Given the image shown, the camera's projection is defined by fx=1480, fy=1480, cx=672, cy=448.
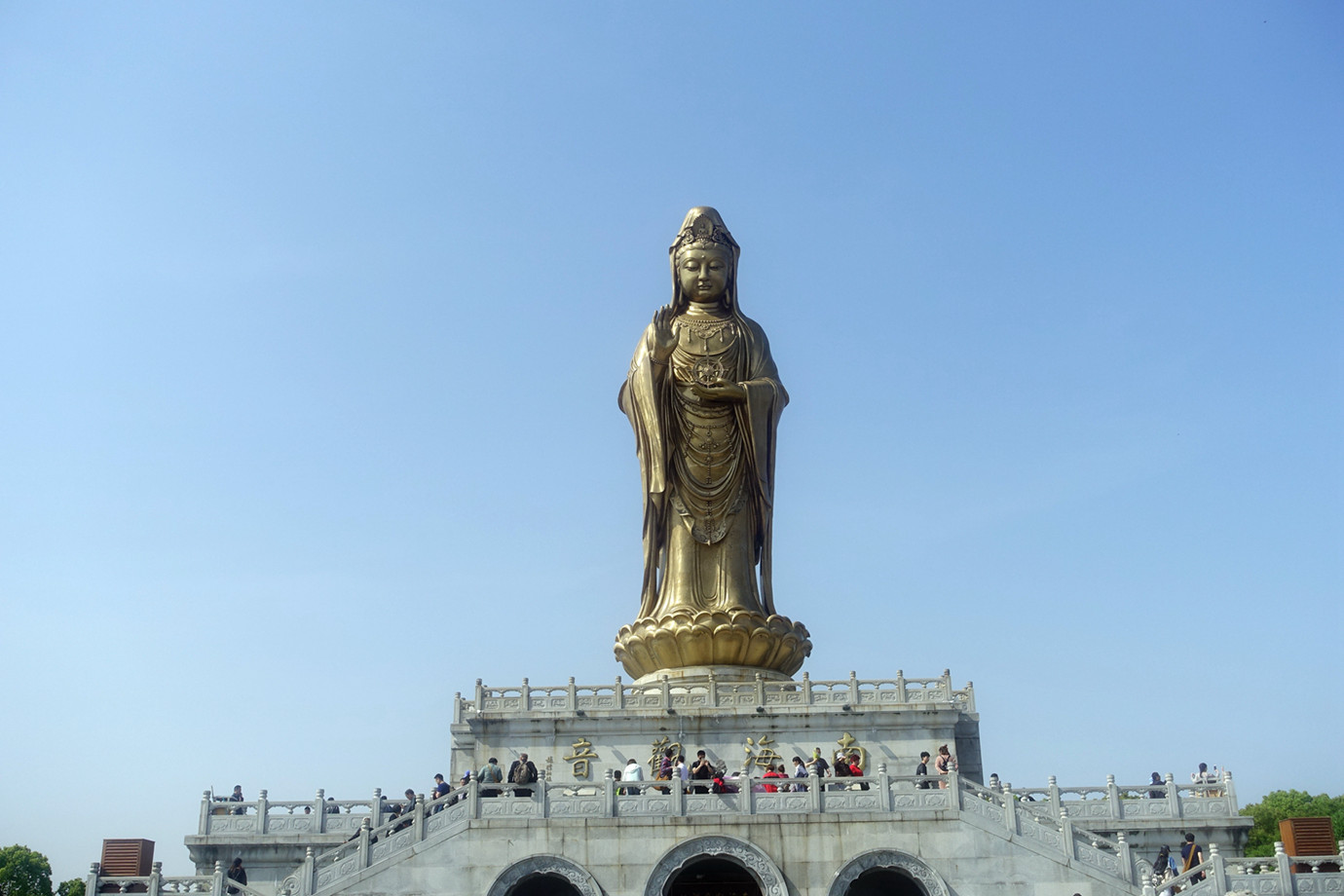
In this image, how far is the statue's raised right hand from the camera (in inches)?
1156

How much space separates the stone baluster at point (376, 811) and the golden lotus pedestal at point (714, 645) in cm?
655

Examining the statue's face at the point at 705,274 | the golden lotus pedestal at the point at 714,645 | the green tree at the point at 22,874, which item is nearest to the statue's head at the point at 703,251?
the statue's face at the point at 705,274

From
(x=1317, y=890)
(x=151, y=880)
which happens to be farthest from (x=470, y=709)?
(x=1317, y=890)

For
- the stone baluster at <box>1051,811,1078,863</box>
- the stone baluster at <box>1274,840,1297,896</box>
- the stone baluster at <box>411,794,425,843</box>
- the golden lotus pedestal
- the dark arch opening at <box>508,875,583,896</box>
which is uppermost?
the golden lotus pedestal

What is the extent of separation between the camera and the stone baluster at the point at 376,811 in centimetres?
2180

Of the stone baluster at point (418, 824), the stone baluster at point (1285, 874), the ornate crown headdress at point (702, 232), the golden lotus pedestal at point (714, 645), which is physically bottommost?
the stone baluster at point (1285, 874)

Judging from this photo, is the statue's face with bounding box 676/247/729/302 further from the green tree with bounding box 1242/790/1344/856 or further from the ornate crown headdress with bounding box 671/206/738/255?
the green tree with bounding box 1242/790/1344/856

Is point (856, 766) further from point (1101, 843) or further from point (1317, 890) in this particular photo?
point (1317, 890)

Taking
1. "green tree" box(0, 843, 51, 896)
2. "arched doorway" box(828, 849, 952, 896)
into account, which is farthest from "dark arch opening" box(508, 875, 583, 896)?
"green tree" box(0, 843, 51, 896)

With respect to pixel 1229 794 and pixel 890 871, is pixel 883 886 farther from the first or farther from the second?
pixel 1229 794

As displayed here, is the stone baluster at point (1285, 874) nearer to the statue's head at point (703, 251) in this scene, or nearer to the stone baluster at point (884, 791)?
the stone baluster at point (884, 791)

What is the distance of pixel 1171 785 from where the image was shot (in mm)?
22156

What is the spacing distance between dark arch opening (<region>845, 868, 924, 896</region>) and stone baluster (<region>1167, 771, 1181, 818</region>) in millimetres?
4158

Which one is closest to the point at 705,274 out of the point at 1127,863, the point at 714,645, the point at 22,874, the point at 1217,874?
the point at 714,645
